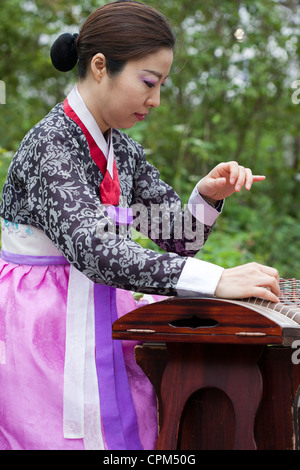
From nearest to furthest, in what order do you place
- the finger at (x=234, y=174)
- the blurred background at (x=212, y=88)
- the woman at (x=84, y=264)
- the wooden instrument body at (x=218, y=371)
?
the wooden instrument body at (x=218, y=371) < the woman at (x=84, y=264) < the finger at (x=234, y=174) < the blurred background at (x=212, y=88)

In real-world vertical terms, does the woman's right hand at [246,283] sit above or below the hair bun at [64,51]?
below

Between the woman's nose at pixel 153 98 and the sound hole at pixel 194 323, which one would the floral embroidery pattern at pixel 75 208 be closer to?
the sound hole at pixel 194 323

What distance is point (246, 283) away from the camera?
1.42 m

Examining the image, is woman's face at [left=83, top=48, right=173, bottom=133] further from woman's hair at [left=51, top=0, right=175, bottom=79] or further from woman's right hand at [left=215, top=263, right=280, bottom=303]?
woman's right hand at [left=215, top=263, right=280, bottom=303]

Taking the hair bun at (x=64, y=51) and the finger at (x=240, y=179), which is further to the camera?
the hair bun at (x=64, y=51)

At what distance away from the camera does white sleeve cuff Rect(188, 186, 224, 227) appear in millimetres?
2018

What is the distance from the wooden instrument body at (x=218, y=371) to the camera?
136cm

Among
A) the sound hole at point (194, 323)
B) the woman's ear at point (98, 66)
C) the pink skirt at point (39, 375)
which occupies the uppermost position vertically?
the woman's ear at point (98, 66)

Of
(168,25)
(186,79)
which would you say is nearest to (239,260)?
(186,79)

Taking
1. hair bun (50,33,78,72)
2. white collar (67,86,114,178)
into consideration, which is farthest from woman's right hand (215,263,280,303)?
hair bun (50,33,78,72)

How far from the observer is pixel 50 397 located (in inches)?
64.7

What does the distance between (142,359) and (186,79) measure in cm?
556

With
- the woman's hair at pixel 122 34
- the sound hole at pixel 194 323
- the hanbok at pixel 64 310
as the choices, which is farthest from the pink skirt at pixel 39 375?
the woman's hair at pixel 122 34

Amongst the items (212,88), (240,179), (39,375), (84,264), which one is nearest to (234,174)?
(240,179)
